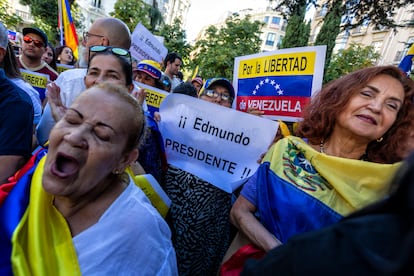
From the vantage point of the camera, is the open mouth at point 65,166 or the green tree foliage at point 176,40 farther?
the green tree foliage at point 176,40

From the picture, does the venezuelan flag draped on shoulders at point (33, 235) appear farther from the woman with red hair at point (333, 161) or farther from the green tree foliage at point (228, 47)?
the green tree foliage at point (228, 47)

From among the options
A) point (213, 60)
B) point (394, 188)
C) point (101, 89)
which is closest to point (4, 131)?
point (101, 89)

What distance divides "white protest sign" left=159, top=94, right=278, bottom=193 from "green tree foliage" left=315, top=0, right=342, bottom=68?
28.3 ft

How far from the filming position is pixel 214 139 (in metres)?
1.87

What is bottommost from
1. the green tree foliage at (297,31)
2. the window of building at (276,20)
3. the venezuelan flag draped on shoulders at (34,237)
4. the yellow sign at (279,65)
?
the venezuelan flag draped on shoulders at (34,237)

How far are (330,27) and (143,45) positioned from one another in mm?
8260

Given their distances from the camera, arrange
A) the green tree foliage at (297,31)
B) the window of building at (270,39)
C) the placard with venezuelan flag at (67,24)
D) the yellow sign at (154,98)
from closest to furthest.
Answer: the yellow sign at (154,98) < the placard with venezuelan flag at (67,24) < the green tree foliage at (297,31) < the window of building at (270,39)

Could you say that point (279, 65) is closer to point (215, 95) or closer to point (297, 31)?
point (215, 95)

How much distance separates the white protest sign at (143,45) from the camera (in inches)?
173

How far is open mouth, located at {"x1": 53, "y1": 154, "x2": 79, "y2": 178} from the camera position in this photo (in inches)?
43.1

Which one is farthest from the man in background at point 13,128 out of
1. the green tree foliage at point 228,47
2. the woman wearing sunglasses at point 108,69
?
the green tree foliage at point 228,47

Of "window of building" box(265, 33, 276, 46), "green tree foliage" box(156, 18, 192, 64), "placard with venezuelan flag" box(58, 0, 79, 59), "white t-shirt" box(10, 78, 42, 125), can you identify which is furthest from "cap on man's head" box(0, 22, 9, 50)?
"window of building" box(265, 33, 276, 46)

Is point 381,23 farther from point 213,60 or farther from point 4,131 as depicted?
point 4,131

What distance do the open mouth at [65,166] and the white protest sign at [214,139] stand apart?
0.89 m
